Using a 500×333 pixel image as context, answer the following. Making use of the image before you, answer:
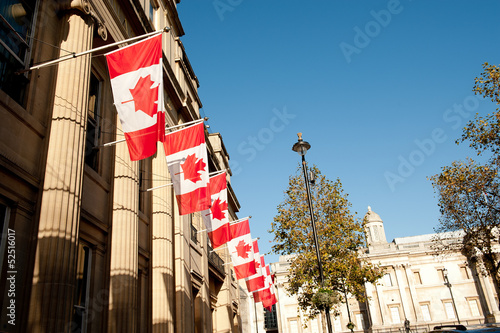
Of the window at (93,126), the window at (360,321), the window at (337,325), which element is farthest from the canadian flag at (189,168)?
the window at (360,321)

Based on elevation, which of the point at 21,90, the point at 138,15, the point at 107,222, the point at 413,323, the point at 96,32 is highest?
the point at 138,15

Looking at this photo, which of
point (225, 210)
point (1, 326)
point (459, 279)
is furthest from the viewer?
point (459, 279)

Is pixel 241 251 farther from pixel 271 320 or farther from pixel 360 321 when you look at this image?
pixel 271 320

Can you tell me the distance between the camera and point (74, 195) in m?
7.59

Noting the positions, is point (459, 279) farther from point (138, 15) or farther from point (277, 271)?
point (138, 15)

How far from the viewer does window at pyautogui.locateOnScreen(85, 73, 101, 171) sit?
10148 mm

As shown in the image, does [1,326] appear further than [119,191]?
No

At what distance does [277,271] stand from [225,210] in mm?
55444

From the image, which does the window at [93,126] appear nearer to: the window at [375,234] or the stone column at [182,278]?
the stone column at [182,278]

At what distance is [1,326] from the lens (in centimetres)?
596

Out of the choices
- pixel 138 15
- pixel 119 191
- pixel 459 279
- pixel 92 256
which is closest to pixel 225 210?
pixel 119 191

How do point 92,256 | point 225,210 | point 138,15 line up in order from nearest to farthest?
point 92,256 → point 138,15 → point 225,210

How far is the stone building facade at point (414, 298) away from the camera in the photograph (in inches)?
2382

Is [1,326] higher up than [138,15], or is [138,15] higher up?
[138,15]
